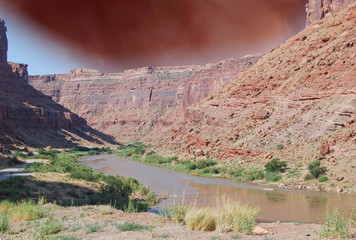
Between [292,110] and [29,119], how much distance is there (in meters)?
76.1

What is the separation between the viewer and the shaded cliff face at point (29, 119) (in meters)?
80.0

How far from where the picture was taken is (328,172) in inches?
1019

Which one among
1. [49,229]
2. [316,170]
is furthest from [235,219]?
[316,170]

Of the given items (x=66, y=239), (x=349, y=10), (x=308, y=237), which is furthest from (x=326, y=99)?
(x=66, y=239)

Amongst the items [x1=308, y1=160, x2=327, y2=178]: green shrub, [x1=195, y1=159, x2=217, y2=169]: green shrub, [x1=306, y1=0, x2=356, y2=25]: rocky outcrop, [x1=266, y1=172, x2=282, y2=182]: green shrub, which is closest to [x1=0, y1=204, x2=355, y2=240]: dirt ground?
[x1=308, y1=160, x2=327, y2=178]: green shrub

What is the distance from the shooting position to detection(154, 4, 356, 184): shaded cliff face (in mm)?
32094

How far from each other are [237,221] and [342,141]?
76.6ft

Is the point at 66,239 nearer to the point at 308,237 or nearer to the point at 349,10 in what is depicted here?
the point at 308,237

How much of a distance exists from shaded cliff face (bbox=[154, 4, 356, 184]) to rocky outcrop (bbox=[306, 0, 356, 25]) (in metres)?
4.99

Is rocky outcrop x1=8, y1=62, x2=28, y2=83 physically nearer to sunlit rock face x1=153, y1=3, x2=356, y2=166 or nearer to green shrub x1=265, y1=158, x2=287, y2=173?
sunlit rock face x1=153, y1=3, x2=356, y2=166

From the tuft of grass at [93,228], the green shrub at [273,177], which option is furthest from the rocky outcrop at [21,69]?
the tuft of grass at [93,228]

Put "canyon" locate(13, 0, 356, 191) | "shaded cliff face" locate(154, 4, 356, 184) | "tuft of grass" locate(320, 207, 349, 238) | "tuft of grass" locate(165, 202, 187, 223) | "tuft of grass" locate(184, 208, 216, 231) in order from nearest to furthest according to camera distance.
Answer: "tuft of grass" locate(320, 207, 349, 238) < "tuft of grass" locate(184, 208, 216, 231) < "tuft of grass" locate(165, 202, 187, 223) < "canyon" locate(13, 0, 356, 191) < "shaded cliff face" locate(154, 4, 356, 184)

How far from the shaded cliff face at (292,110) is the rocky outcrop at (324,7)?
4.99 m

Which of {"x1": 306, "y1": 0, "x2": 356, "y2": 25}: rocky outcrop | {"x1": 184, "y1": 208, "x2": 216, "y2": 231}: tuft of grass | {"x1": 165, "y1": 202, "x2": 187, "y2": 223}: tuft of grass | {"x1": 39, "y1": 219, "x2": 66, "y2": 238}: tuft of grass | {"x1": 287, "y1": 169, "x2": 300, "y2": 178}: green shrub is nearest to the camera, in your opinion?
{"x1": 39, "y1": 219, "x2": 66, "y2": 238}: tuft of grass
